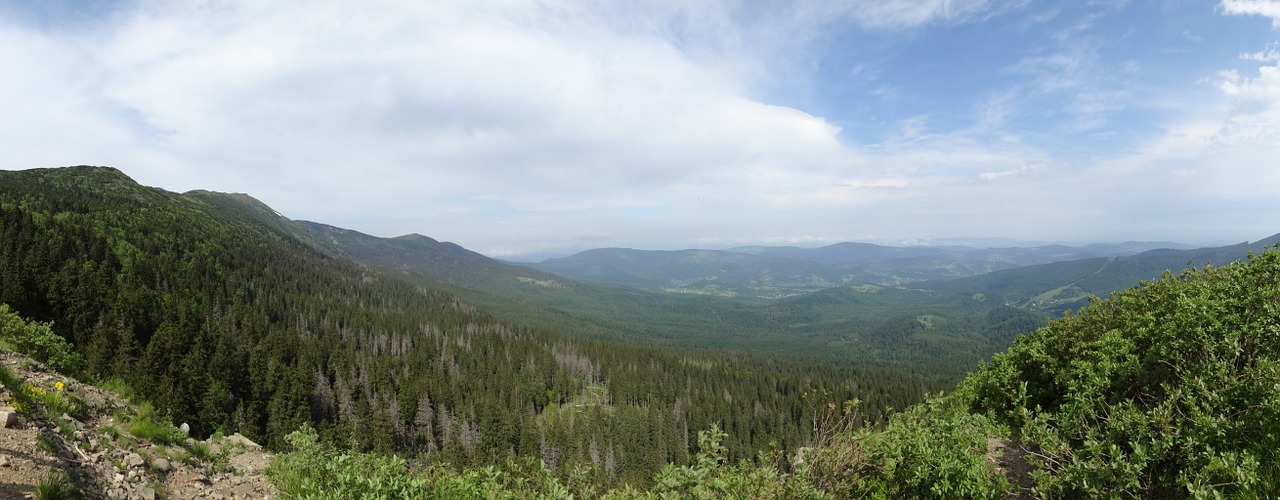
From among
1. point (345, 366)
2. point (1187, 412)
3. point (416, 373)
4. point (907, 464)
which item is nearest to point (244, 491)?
point (907, 464)

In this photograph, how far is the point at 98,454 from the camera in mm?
13281

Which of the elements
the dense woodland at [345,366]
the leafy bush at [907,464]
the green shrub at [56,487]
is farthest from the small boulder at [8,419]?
the dense woodland at [345,366]

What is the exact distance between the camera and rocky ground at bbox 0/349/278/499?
35.9ft

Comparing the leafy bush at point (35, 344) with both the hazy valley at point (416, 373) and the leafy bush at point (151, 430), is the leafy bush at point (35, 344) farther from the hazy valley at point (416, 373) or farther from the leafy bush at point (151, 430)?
the leafy bush at point (151, 430)

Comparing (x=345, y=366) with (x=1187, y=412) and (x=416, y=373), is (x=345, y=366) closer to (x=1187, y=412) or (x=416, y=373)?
(x=416, y=373)

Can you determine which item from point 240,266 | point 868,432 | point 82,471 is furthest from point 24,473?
point 240,266

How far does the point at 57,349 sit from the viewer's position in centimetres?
2338

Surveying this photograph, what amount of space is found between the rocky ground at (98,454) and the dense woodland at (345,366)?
15775 mm

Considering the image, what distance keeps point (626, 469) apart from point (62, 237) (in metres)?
122

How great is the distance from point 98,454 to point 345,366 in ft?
325

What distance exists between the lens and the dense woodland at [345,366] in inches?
2263

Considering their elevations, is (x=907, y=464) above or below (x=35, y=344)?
Answer: below

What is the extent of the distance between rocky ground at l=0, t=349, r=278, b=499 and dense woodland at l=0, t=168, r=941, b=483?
15775 millimetres

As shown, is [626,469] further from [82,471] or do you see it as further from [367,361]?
[82,471]
